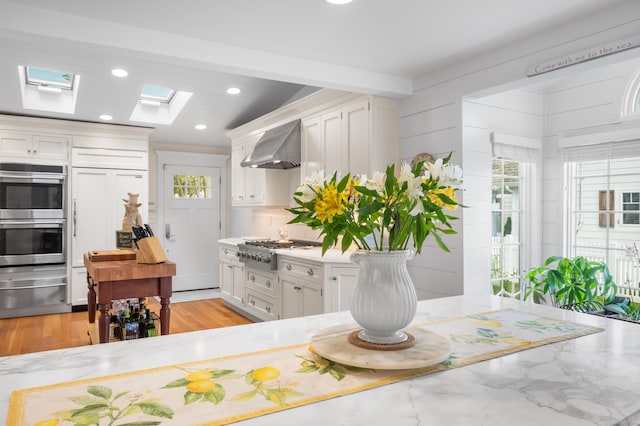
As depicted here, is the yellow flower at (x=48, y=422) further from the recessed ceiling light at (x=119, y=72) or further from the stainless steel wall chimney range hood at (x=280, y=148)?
the recessed ceiling light at (x=119, y=72)

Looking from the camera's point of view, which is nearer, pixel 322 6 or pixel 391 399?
pixel 391 399

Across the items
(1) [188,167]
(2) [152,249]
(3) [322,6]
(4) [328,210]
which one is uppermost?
(3) [322,6]

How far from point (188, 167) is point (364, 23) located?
484cm

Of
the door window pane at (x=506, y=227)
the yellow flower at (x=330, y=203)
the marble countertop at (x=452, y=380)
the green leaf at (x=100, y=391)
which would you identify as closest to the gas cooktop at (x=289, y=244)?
the door window pane at (x=506, y=227)

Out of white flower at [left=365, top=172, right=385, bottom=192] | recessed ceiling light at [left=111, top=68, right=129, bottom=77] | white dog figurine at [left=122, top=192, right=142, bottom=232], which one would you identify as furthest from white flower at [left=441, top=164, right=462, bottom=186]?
Result: recessed ceiling light at [left=111, top=68, right=129, bottom=77]

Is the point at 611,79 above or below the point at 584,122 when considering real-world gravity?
above

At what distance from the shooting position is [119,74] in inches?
169

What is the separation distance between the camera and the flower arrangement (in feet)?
3.46

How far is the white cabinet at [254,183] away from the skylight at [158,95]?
104 cm

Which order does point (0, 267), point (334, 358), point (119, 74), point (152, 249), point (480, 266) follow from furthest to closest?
point (0, 267) < point (119, 74) < point (480, 266) < point (152, 249) < point (334, 358)

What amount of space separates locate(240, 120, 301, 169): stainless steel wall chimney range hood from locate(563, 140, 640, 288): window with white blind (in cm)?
264

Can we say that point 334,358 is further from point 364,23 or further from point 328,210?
point 364,23

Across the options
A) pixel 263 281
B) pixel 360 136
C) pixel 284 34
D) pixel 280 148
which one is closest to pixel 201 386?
pixel 284 34

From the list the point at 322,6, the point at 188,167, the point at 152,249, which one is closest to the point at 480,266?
the point at 322,6
